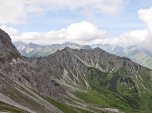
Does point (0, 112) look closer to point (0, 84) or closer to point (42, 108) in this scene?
Result: point (0, 84)

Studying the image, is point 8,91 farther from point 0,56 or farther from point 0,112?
point 0,56

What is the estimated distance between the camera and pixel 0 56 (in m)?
199

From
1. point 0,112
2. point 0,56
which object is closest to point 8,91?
point 0,112

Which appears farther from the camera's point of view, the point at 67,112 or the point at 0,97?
the point at 67,112

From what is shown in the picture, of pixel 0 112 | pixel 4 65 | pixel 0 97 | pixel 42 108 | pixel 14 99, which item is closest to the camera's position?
pixel 0 112

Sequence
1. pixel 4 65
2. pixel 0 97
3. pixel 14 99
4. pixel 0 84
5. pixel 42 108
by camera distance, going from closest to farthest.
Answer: pixel 0 97, pixel 14 99, pixel 0 84, pixel 42 108, pixel 4 65

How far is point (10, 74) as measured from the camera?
190 metres

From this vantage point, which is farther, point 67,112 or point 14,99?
point 67,112

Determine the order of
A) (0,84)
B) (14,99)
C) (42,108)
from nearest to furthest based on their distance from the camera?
1. (14,99)
2. (0,84)
3. (42,108)

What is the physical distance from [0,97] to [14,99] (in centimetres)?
1295

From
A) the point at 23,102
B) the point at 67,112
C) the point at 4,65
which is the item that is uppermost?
the point at 4,65

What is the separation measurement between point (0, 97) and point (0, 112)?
1349 inches

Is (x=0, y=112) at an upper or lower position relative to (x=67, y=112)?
upper

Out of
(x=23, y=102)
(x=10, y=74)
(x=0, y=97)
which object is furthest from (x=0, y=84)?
(x=10, y=74)
